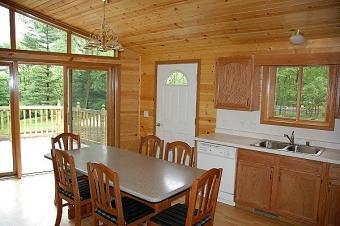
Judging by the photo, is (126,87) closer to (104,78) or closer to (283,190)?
(104,78)

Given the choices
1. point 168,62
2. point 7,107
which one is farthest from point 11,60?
point 168,62

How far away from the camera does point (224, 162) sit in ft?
11.8

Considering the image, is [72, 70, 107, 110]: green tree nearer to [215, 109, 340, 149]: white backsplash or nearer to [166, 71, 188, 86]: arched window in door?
[166, 71, 188, 86]: arched window in door

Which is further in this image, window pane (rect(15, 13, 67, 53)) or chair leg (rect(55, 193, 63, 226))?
window pane (rect(15, 13, 67, 53))

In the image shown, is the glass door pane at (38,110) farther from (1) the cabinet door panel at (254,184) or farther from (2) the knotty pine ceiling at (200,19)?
(1) the cabinet door panel at (254,184)

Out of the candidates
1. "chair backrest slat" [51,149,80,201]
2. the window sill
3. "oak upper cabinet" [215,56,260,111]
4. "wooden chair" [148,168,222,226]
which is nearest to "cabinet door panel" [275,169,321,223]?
the window sill

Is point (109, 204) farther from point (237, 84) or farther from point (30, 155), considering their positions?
point (30, 155)

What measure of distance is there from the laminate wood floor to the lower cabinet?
7.3 inches

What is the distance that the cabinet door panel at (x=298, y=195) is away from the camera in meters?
2.93

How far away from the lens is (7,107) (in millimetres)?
Result: 4395

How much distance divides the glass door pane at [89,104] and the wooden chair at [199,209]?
124 inches

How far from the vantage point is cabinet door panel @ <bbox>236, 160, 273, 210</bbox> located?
10.7 ft

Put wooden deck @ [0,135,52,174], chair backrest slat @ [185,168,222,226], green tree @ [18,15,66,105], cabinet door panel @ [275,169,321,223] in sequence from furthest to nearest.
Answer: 1. wooden deck @ [0,135,52,174]
2. green tree @ [18,15,66,105]
3. cabinet door panel @ [275,169,321,223]
4. chair backrest slat @ [185,168,222,226]

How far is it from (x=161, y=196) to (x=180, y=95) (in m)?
2.76
